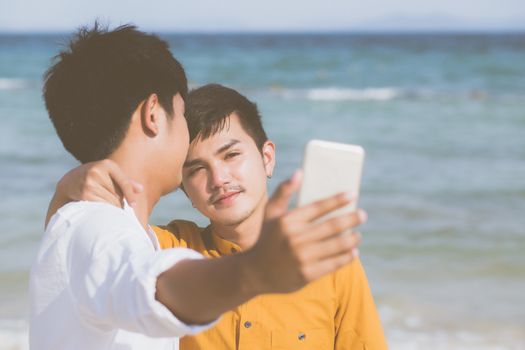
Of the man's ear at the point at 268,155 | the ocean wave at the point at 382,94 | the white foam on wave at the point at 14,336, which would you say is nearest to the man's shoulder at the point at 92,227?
the man's ear at the point at 268,155

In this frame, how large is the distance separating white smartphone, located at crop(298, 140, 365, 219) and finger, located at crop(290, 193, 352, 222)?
43 mm

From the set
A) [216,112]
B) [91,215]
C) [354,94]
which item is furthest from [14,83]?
[91,215]

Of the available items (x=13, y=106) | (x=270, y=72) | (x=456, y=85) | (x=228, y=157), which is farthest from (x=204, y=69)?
(x=228, y=157)

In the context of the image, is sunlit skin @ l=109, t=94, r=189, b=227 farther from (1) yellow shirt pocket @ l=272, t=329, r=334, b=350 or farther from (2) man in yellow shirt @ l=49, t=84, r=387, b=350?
(1) yellow shirt pocket @ l=272, t=329, r=334, b=350

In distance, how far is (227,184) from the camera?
2.84 m

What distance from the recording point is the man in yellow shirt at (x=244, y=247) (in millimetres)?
2742

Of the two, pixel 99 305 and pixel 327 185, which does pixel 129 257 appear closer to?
pixel 99 305

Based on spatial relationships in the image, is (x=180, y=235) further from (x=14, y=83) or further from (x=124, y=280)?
(x=14, y=83)

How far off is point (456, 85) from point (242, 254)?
70.0ft

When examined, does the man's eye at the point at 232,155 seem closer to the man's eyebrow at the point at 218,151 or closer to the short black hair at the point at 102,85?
the man's eyebrow at the point at 218,151

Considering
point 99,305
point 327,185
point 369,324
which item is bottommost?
point 369,324

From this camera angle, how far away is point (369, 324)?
2721mm

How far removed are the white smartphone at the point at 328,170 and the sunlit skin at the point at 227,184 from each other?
4.63 feet

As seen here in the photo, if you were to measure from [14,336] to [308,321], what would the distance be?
269cm
